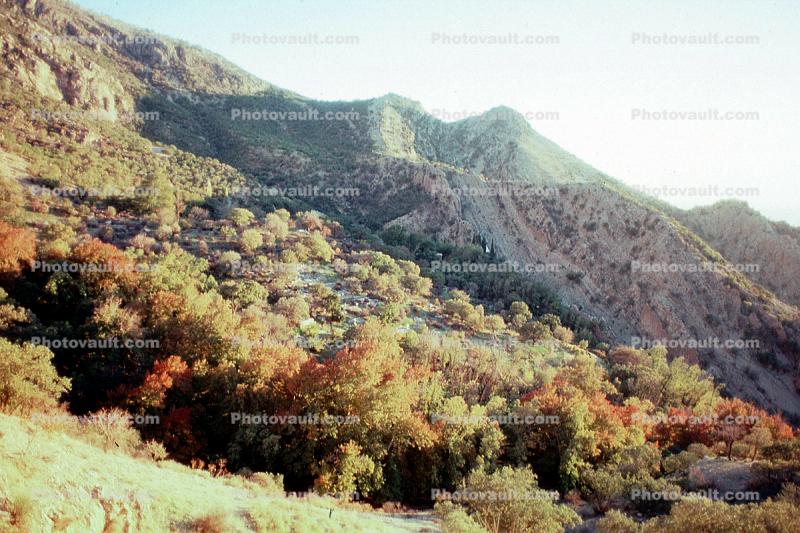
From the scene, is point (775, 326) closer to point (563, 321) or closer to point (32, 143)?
point (563, 321)

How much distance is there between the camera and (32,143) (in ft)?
132

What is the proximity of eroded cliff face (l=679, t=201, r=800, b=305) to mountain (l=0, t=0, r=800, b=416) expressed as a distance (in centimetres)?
37

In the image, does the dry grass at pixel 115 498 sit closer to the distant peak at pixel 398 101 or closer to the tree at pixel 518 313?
the tree at pixel 518 313

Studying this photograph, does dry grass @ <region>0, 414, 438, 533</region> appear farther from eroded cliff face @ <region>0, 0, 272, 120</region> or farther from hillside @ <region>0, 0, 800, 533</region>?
eroded cliff face @ <region>0, 0, 272, 120</region>

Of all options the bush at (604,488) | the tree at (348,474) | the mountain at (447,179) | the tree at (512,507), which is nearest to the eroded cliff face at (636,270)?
the mountain at (447,179)

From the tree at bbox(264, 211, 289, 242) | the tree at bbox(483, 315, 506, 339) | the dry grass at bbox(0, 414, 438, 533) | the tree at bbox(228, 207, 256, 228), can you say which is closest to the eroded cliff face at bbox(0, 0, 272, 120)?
the tree at bbox(228, 207, 256, 228)

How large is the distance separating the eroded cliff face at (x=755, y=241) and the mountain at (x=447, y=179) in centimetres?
37

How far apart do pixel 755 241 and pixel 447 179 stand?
132ft

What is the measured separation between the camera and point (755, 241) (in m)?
50.1

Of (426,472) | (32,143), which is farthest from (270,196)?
(426,472)

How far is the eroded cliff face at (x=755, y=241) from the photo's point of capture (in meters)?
46.3

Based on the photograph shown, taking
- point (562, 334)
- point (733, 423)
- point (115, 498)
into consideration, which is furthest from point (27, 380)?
point (562, 334)

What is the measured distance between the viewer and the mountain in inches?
1565

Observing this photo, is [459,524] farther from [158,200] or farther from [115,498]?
[158,200]
